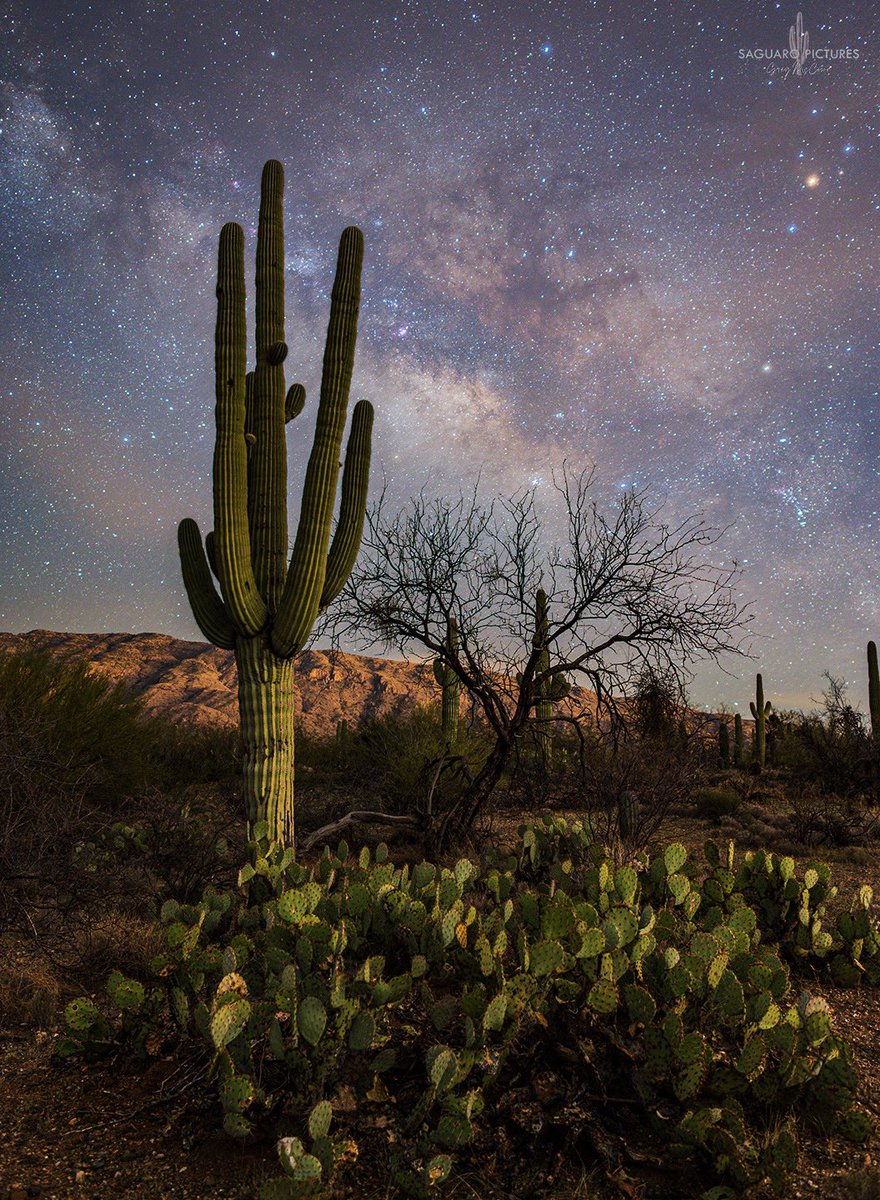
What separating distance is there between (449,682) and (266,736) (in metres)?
5.00

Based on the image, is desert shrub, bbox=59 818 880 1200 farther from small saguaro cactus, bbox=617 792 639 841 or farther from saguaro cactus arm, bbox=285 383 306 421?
saguaro cactus arm, bbox=285 383 306 421

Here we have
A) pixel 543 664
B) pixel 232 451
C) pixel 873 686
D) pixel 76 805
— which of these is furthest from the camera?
pixel 873 686

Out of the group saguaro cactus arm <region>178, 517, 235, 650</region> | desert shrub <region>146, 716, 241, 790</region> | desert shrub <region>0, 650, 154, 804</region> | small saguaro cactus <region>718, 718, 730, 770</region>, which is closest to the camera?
saguaro cactus arm <region>178, 517, 235, 650</region>

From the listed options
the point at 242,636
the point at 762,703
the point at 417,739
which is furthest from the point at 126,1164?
the point at 762,703

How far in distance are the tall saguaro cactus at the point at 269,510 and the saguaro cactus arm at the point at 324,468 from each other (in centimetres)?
1

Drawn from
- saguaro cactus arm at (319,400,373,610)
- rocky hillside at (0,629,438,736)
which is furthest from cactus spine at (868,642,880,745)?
rocky hillside at (0,629,438,736)

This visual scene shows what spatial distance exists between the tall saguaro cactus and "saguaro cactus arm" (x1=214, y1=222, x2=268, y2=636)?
1cm

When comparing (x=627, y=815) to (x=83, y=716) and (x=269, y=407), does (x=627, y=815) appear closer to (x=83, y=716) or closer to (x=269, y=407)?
(x=269, y=407)

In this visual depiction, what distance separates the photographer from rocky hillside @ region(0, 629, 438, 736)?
1513 inches

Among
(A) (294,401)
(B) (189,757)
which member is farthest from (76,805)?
(B) (189,757)

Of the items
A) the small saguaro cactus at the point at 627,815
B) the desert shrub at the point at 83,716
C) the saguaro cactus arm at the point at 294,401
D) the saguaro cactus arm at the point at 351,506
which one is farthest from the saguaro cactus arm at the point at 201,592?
the small saguaro cactus at the point at 627,815

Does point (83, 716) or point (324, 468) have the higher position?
point (324, 468)

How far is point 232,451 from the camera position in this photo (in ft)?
22.9

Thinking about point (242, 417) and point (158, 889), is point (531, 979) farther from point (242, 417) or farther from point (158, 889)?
point (242, 417)
